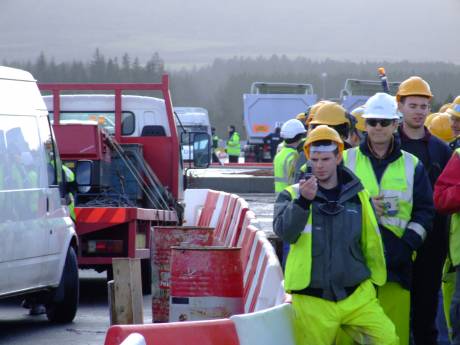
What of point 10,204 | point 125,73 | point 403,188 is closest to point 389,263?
point 403,188

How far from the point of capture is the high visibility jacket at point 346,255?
23.4ft

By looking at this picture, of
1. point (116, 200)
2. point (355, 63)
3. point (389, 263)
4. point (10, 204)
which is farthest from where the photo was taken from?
point (355, 63)

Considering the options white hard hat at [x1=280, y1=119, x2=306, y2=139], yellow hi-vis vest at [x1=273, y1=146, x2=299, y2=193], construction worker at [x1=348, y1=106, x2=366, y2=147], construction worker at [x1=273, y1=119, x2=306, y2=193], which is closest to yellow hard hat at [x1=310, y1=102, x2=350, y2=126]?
construction worker at [x1=348, y1=106, x2=366, y2=147]

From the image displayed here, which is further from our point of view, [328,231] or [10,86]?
[10,86]

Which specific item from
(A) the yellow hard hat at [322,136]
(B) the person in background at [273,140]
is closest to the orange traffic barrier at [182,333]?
(A) the yellow hard hat at [322,136]

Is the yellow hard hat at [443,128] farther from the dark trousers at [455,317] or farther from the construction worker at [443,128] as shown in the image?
the dark trousers at [455,317]

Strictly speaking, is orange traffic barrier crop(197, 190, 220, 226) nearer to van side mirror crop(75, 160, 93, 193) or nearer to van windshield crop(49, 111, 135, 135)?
van windshield crop(49, 111, 135, 135)

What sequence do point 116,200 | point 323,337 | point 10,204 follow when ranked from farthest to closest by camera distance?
point 116,200, point 10,204, point 323,337

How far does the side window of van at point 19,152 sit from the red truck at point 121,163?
101 inches

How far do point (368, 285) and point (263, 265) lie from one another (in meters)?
2.06

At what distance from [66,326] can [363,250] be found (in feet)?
16.1

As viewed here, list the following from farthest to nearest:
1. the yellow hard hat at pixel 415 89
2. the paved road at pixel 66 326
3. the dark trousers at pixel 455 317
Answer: the paved road at pixel 66 326, the yellow hard hat at pixel 415 89, the dark trousers at pixel 455 317

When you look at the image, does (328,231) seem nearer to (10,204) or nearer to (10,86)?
(10,204)

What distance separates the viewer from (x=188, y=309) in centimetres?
945
